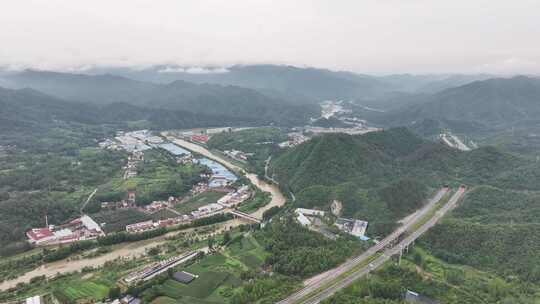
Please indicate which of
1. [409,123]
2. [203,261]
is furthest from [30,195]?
[409,123]

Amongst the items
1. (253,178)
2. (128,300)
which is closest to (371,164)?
(253,178)

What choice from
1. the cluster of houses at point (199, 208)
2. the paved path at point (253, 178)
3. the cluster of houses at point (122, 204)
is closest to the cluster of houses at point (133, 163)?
the cluster of houses at point (122, 204)

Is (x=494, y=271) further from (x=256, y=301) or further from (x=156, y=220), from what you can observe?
(x=156, y=220)

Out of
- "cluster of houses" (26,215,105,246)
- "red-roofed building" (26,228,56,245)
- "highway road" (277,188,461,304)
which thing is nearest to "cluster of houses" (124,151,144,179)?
"cluster of houses" (26,215,105,246)

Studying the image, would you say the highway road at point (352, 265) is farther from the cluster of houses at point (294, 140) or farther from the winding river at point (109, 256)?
the cluster of houses at point (294, 140)

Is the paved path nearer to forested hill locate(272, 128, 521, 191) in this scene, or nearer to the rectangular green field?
forested hill locate(272, 128, 521, 191)

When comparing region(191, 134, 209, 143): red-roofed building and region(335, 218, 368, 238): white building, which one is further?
region(191, 134, 209, 143): red-roofed building
